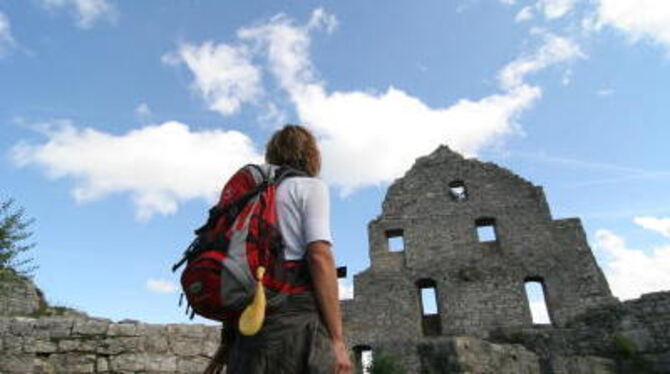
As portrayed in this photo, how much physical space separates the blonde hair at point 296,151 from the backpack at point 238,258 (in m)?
0.21

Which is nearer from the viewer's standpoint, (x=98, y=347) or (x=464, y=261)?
(x=98, y=347)

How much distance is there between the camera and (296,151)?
2428mm

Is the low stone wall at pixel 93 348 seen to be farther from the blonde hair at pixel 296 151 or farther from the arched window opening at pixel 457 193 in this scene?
the arched window opening at pixel 457 193

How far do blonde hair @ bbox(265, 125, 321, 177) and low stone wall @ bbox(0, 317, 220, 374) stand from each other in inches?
128

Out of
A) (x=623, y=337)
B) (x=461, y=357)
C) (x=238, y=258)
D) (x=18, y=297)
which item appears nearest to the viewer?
(x=238, y=258)

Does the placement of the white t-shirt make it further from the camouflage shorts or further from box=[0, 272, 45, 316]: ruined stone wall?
box=[0, 272, 45, 316]: ruined stone wall

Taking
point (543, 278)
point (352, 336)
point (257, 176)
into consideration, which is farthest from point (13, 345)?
point (543, 278)

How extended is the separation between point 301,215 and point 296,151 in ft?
1.29

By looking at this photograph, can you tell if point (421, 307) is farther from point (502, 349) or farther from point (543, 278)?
point (502, 349)

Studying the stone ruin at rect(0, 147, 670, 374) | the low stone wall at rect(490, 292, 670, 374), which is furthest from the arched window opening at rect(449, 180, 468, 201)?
the low stone wall at rect(490, 292, 670, 374)

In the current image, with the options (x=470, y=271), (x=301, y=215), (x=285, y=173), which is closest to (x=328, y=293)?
(x=301, y=215)

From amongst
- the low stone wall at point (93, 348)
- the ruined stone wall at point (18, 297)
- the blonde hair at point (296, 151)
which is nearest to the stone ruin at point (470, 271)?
the ruined stone wall at point (18, 297)

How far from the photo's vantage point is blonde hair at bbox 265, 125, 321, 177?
2.42 m

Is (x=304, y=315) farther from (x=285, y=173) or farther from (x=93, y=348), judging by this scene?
(x=93, y=348)
